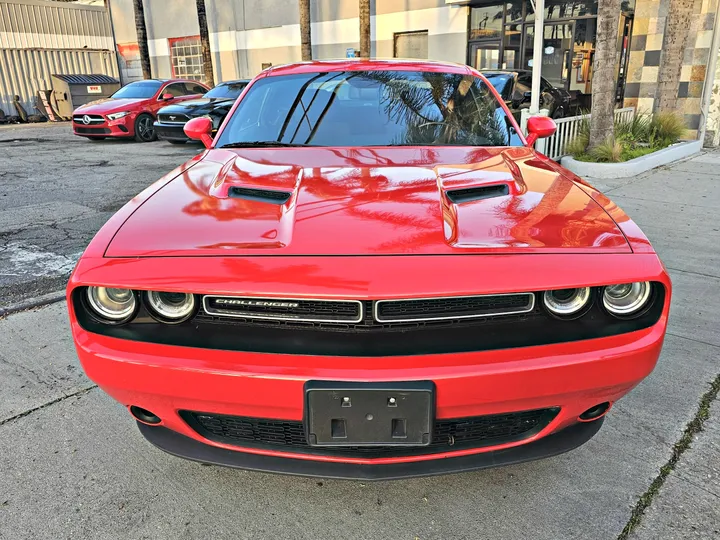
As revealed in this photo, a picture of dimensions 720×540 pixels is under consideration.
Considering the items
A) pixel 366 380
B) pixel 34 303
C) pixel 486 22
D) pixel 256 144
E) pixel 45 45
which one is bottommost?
pixel 34 303

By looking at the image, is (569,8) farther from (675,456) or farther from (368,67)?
(675,456)

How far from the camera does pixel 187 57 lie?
2316 cm

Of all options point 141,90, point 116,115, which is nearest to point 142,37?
point 141,90

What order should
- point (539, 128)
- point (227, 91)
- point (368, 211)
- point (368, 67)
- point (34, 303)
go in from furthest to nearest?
point (227, 91)
point (34, 303)
point (368, 67)
point (539, 128)
point (368, 211)

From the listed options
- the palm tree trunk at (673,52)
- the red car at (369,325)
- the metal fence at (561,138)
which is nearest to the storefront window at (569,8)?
the palm tree trunk at (673,52)

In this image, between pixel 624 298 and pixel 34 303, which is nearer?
pixel 624 298

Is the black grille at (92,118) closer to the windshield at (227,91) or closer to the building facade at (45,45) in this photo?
the windshield at (227,91)

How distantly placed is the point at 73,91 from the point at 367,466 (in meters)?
21.7

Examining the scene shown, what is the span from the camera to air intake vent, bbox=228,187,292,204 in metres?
2.06

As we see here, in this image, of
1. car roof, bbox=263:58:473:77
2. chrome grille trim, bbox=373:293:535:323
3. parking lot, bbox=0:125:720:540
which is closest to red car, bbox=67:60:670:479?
chrome grille trim, bbox=373:293:535:323

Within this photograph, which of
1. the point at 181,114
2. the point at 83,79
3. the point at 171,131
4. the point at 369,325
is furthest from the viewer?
the point at 83,79

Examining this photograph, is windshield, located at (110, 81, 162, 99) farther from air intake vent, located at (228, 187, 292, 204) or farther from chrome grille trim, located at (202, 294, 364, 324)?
chrome grille trim, located at (202, 294, 364, 324)

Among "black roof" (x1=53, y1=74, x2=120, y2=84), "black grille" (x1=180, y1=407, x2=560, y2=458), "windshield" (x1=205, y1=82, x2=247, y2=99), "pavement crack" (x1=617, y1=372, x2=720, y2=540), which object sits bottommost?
"pavement crack" (x1=617, y1=372, x2=720, y2=540)

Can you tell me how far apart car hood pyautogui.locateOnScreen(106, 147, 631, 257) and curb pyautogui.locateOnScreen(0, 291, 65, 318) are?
6.29 ft
